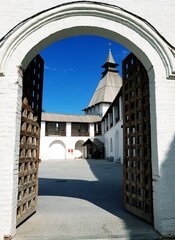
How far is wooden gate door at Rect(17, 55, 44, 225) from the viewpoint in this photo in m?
4.10

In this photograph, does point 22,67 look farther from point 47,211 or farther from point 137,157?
point 47,211

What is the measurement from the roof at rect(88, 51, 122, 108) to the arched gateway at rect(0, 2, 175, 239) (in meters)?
35.5

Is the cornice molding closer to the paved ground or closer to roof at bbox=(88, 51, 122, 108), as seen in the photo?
the paved ground

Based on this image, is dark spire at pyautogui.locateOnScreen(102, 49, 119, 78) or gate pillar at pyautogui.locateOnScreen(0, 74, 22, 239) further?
dark spire at pyautogui.locateOnScreen(102, 49, 119, 78)

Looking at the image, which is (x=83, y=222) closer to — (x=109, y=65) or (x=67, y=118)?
(x=67, y=118)

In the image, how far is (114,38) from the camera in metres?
4.20

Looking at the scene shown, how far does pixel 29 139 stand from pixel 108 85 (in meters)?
39.4

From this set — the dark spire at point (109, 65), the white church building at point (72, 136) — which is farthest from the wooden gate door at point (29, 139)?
the dark spire at point (109, 65)

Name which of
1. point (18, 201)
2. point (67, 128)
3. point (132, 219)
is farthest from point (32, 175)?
point (67, 128)

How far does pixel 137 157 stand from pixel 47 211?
233 cm

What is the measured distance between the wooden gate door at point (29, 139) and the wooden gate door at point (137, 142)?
6.70ft

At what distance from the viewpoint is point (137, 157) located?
4.59 m

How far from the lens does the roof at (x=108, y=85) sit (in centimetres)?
4052

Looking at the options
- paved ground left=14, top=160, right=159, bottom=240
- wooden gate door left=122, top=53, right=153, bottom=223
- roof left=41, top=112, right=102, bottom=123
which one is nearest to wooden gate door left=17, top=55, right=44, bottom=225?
paved ground left=14, top=160, right=159, bottom=240
